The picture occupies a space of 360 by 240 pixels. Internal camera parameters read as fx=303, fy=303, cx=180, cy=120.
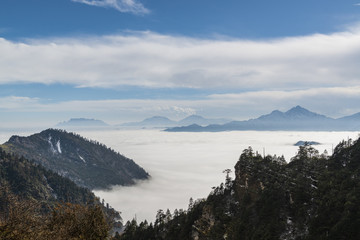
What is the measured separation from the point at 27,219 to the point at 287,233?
164 feet

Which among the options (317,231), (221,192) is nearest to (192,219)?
(221,192)

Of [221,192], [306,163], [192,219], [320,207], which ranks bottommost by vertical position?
[192,219]

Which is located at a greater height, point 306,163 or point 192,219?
point 306,163

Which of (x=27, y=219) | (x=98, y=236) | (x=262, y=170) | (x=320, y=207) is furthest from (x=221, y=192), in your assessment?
(x=27, y=219)

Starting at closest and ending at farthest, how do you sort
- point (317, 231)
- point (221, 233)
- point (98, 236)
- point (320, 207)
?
point (98, 236), point (317, 231), point (320, 207), point (221, 233)

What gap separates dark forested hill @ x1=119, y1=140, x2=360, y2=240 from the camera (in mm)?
54469

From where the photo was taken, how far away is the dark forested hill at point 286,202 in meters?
54.5

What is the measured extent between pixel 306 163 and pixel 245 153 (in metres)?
26.7

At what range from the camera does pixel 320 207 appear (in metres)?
58.3

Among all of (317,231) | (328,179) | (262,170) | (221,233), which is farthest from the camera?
(262,170)

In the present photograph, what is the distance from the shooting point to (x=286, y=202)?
69.9 meters

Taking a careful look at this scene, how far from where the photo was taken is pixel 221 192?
110 meters

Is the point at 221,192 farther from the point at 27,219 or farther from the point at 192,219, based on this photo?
the point at 27,219

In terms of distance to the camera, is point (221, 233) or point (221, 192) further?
point (221, 192)
